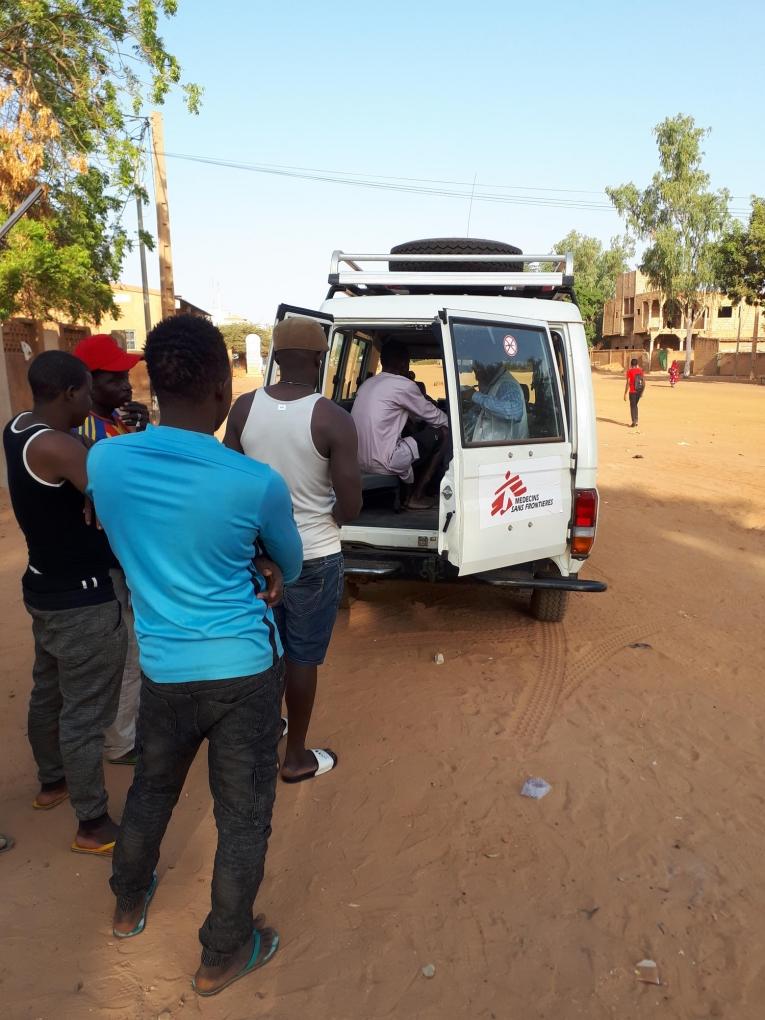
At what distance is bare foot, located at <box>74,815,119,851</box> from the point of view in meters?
2.75

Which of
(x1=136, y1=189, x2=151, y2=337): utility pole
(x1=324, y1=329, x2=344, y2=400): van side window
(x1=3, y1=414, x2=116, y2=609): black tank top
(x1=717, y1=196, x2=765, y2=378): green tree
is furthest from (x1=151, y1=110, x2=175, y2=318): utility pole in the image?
(x1=717, y1=196, x2=765, y2=378): green tree

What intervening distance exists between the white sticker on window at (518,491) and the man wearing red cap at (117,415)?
174 centimetres

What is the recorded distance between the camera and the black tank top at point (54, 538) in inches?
95.6

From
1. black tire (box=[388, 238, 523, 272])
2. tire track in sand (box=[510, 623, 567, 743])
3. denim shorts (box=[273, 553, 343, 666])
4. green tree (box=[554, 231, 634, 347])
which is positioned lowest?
tire track in sand (box=[510, 623, 567, 743])

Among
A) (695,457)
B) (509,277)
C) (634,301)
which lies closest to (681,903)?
(509,277)

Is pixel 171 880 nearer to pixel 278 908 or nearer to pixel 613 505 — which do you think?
pixel 278 908

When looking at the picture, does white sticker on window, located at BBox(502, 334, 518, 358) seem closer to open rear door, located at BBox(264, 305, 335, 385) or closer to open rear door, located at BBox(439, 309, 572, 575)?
open rear door, located at BBox(439, 309, 572, 575)

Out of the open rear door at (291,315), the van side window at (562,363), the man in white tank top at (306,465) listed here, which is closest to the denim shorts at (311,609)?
the man in white tank top at (306,465)

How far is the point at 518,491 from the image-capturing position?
13.1 feet

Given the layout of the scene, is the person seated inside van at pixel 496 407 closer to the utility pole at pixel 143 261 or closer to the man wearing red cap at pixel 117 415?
the man wearing red cap at pixel 117 415

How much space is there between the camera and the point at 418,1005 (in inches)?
84.7

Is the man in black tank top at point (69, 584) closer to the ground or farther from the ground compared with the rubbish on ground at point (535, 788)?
farther from the ground

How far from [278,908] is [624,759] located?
70.1 inches

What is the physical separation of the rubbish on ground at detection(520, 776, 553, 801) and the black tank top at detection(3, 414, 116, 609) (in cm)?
194
